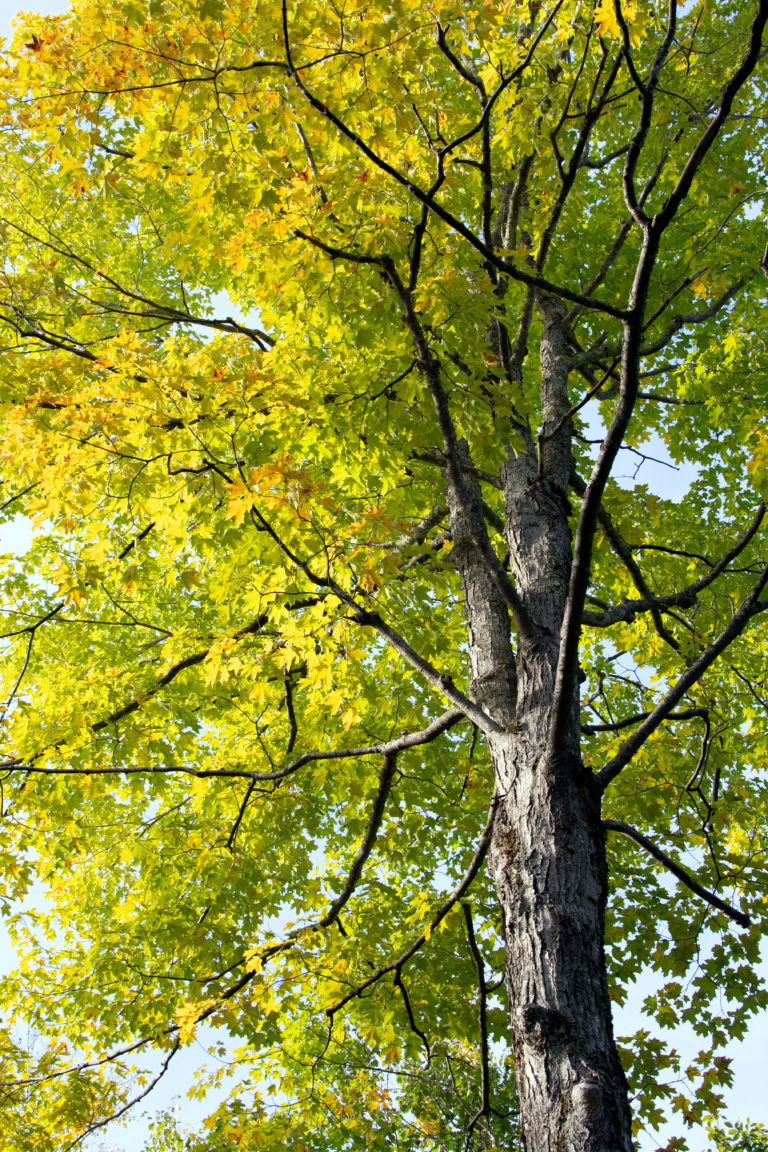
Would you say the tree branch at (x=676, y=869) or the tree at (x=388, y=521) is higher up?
the tree at (x=388, y=521)

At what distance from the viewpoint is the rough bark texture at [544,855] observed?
255 cm

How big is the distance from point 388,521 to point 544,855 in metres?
1.55

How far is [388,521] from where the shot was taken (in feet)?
10.8

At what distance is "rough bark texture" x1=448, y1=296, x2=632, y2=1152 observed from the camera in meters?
2.55

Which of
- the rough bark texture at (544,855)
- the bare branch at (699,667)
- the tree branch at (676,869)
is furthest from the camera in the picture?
the tree branch at (676,869)

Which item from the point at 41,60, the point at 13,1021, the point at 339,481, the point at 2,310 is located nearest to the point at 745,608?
the point at 339,481

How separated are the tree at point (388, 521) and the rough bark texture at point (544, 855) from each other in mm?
16

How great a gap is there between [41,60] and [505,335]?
268 centimetres

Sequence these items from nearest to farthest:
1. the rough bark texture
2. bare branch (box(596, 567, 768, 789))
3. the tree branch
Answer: the rough bark texture < bare branch (box(596, 567, 768, 789)) < the tree branch

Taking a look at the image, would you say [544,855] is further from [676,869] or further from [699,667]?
[699,667]

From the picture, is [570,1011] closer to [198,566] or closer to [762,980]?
[762,980]

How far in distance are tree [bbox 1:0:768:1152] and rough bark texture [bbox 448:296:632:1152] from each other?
16 millimetres

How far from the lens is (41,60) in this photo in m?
3.41

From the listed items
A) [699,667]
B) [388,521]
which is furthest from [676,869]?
[388,521]
